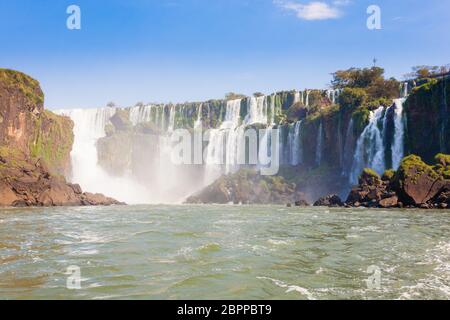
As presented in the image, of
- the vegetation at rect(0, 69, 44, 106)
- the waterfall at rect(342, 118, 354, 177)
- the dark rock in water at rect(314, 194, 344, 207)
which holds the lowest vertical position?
the dark rock in water at rect(314, 194, 344, 207)

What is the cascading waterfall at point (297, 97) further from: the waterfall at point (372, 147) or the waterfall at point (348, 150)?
the waterfall at point (372, 147)

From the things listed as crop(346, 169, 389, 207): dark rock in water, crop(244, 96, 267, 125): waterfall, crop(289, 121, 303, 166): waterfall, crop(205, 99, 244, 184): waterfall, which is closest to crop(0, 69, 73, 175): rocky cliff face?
crop(205, 99, 244, 184): waterfall

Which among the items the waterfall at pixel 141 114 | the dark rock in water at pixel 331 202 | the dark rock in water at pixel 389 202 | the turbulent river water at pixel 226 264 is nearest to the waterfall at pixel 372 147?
the dark rock in water at pixel 331 202

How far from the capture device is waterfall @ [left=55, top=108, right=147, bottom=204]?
3137 inches

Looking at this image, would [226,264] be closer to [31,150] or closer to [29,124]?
[29,124]

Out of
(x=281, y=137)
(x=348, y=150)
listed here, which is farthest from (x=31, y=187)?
(x=281, y=137)

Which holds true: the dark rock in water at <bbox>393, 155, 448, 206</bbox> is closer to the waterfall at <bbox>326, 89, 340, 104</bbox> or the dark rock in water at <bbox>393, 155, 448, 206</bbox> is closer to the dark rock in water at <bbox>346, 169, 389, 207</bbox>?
the dark rock in water at <bbox>346, 169, 389, 207</bbox>

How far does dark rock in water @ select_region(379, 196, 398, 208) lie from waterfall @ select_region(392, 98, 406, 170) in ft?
42.0

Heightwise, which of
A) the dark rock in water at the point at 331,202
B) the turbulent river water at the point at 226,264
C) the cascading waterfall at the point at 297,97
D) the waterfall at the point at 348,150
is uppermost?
the cascading waterfall at the point at 297,97

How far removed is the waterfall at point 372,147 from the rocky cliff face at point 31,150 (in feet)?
105

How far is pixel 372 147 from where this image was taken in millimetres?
55062

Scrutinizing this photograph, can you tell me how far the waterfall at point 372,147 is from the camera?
54.2 m
